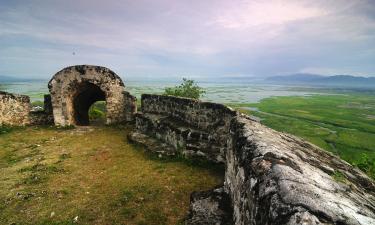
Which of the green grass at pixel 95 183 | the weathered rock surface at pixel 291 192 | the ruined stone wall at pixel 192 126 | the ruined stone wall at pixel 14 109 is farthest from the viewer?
the ruined stone wall at pixel 14 109

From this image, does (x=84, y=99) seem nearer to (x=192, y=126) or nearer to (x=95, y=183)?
(x=192, y=126)

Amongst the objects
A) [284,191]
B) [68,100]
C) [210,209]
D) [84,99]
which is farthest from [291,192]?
[84,99]

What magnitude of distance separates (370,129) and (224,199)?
155 ft

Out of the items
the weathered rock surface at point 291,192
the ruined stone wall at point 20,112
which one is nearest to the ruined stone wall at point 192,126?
the weathered rock surface at point 291,192

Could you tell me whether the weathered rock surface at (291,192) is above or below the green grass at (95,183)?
above

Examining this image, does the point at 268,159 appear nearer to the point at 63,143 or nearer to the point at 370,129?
the point at 63,143

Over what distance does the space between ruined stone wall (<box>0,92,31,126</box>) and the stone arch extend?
197cm

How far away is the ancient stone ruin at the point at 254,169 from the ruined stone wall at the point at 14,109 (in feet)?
24.3

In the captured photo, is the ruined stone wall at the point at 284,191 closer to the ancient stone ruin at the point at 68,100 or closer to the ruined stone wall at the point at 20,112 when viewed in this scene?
the ancient stone ruin at the point at 68,100

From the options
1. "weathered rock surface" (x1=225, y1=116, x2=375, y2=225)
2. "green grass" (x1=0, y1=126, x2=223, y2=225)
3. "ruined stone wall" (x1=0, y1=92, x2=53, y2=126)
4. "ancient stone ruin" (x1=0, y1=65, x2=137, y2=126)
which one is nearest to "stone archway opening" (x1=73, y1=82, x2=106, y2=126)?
"ancient stone ruin" (x1=0, y1=65, x2=137, y2=126)

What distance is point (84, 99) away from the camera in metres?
18.7

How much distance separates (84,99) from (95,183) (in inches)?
475

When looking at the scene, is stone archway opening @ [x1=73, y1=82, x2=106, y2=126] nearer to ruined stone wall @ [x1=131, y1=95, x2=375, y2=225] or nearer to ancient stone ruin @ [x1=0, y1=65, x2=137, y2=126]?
ancient stone ruin @ [x1=0, y1=65, x2=137, y2=126]

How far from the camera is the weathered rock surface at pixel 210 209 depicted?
431cm
